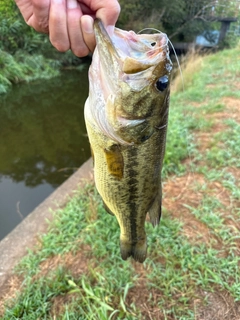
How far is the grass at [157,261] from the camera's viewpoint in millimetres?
2432

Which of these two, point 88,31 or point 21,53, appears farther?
point 21,53

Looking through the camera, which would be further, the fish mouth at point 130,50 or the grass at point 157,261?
the grass at point 157,261

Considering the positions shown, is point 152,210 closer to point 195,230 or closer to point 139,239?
point 139,239

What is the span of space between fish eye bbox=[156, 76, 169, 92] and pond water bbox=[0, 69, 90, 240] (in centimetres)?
330

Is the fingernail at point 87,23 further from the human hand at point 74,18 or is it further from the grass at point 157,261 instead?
the grass at point 157,261

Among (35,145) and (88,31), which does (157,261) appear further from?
(35,145)

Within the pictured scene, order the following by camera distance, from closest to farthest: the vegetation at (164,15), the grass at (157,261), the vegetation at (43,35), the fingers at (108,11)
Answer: the fingers at (108,11) → the grass at (157,261) → the vegetation at (43,35) → the vegetation at (164,15)

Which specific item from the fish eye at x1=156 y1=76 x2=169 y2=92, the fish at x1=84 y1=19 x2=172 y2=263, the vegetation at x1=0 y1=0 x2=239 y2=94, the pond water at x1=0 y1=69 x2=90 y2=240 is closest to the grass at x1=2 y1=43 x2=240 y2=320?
the fish at x1=84 y1=19 x2=172 y2=263

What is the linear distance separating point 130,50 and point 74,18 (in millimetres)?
269

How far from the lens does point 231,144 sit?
4.38 metres

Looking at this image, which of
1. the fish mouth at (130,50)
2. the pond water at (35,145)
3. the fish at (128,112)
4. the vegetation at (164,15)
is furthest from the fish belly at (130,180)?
the vegetation at (164,15)

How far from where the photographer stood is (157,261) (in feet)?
9.14

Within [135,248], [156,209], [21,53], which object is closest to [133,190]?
[156,209]

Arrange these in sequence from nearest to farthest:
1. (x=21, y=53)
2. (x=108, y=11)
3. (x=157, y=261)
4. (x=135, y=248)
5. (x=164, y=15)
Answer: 1. (x=108, y=11)
2. (x=135, y=248)
3. (x=157, y=261)
4. (x=21, y=53)
5. (x=164, y=15)
